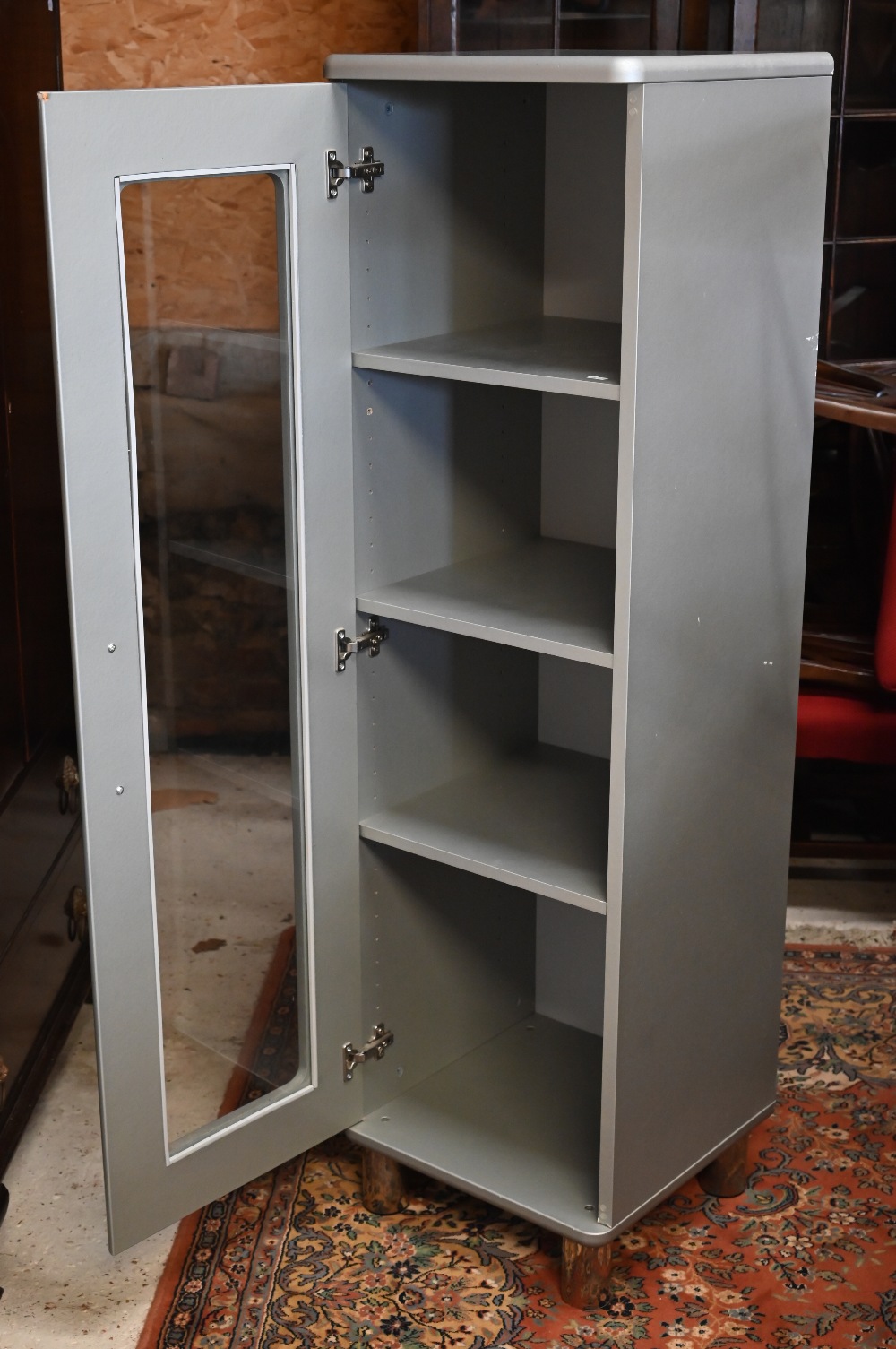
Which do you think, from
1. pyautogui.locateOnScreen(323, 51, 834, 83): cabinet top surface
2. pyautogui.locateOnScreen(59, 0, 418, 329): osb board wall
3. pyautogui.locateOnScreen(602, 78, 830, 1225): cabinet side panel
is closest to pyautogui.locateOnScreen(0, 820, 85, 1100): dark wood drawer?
pyautogui.locateOnScreen(602, 78, 830, 1225): cabinet side panel

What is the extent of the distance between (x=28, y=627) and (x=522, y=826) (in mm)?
857

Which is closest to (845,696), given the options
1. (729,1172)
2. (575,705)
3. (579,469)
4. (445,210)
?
(575,705)

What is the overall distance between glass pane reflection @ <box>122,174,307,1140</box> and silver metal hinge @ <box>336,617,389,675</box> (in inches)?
3.0

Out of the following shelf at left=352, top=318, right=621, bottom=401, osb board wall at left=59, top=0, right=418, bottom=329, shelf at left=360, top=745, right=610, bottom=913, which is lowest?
shelf at left=360, top=745, right=610, bottom=913

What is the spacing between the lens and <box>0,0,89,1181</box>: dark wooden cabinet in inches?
90.0

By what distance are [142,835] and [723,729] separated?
0.80 meters

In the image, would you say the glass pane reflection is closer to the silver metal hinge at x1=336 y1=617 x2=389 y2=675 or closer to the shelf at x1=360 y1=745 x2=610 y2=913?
the silver metal hinge at x1=336 y1=617 x2=389 y2=675

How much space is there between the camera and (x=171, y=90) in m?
1.70

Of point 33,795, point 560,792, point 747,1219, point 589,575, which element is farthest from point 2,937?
point 747,1219

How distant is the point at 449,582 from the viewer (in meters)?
2.24

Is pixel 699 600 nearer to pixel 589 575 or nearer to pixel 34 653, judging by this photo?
pixel 589 575

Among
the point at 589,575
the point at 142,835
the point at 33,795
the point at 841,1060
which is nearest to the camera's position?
the point at 142,835

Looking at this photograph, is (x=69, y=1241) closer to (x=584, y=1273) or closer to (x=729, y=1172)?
(x=584, y=1273)

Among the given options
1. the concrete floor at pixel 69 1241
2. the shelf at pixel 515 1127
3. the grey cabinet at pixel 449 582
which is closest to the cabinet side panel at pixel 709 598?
the grey cabinet at pixel 449 582
